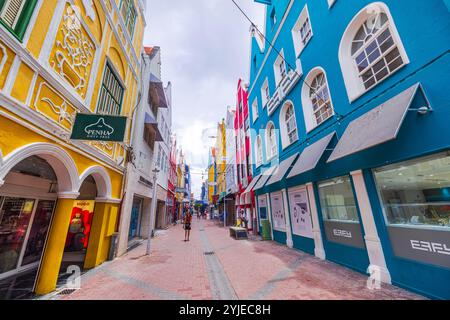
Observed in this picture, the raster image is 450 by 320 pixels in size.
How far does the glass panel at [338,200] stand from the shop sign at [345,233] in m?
0.22

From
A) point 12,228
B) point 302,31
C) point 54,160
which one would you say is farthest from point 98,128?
point 302,31

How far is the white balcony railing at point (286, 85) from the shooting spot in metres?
8.82

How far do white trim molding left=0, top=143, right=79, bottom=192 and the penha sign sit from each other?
54 centimetres

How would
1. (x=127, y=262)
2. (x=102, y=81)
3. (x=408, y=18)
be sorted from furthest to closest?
(x=127, y=262), (x=102, y=81), (x=408, y=18)

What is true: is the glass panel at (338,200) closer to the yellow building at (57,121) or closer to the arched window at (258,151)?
the arched window at (258,151)

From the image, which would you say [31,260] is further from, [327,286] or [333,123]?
[333,123]

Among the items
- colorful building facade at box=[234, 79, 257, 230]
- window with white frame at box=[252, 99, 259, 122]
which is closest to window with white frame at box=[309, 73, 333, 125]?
window with white frame at box=[252, 99, 259, 122]

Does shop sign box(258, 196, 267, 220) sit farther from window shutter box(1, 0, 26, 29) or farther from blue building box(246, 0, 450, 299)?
window shutter box(1, 0, 26, 29)

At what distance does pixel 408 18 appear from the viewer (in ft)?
14.0

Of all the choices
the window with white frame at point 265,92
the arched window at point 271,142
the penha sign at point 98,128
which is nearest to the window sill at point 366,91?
the arched window at point 271,142

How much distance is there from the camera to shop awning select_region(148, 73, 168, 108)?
1167 cm

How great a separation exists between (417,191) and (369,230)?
1.60m
